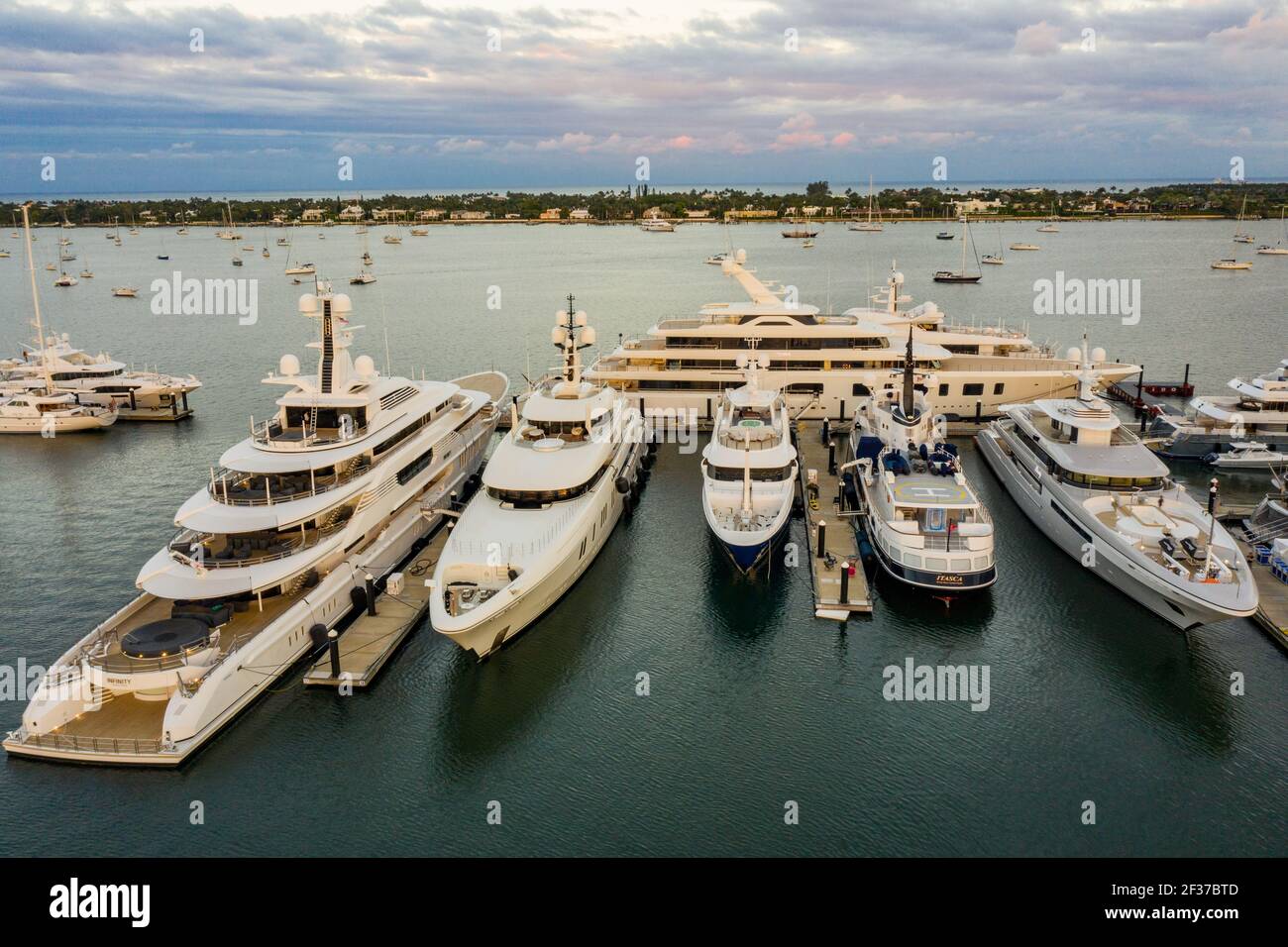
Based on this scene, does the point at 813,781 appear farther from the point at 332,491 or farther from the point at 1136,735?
the point at 332,491

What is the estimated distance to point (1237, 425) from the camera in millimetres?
43656

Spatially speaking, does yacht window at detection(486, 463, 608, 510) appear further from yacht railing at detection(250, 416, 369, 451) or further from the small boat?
the small boat

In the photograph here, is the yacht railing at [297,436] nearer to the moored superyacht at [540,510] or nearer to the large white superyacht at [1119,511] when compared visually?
the moored superyacht at [540,510]

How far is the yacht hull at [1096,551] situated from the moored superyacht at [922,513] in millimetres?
3302

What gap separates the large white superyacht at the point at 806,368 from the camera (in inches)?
2039

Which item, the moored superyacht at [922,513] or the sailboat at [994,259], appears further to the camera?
the sailboat at [994,259]

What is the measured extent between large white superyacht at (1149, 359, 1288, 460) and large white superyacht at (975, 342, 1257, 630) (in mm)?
6918

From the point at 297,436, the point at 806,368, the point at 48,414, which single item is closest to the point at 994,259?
the point at 806,368

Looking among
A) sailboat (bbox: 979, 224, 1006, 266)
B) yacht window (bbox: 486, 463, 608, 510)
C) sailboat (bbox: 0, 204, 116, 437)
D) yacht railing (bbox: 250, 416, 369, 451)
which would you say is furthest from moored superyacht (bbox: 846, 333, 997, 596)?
sailboat (bbox: 979, 224, 1006, 266)

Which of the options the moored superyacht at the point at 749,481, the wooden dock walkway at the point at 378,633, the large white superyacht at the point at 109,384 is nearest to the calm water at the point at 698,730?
the wooden dock walkway at the point at 378,633

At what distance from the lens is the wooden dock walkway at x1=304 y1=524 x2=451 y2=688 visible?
25094 millimetres

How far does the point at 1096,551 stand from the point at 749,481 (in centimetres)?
1248

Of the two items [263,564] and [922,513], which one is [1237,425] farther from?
[263,564]
